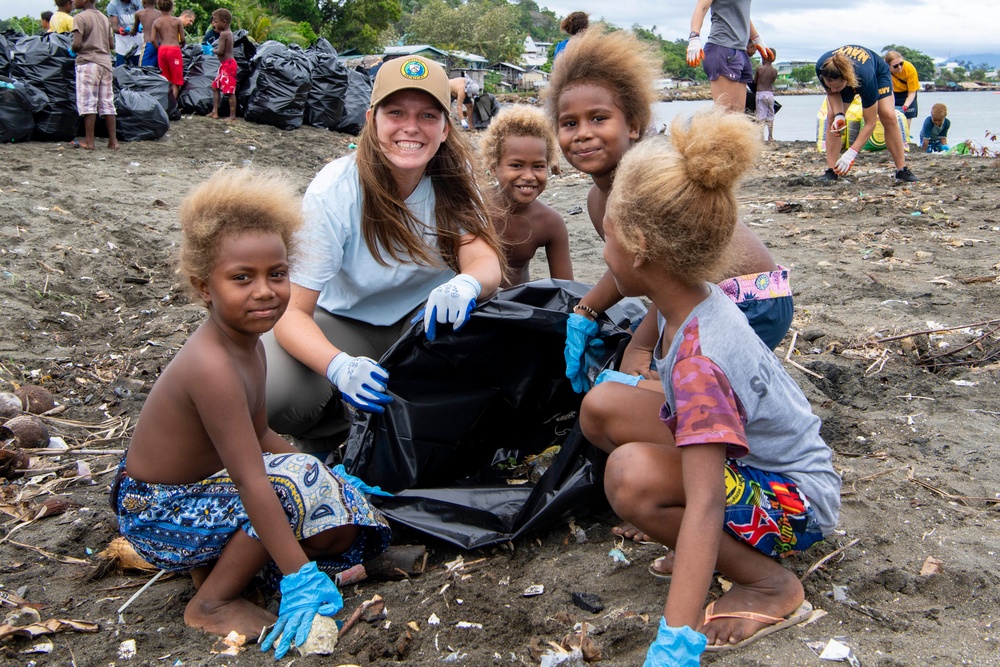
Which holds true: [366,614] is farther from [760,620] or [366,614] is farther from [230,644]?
[760,620]

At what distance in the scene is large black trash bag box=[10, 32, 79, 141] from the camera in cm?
748

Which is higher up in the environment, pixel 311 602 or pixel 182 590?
pixel 311 602

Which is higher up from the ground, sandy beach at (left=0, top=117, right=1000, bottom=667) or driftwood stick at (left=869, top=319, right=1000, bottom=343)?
driftwood stick at (left=869, top=319, right=1000, bottom=343)

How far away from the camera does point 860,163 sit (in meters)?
8.90

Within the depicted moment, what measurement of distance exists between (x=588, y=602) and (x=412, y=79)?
5.76ft

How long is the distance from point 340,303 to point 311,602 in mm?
1314

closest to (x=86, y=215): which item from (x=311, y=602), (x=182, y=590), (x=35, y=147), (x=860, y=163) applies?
(x=35, y=147)

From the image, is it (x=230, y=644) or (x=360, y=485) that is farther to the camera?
(x=360, y=485)

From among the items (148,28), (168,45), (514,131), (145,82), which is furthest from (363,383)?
(148,28)

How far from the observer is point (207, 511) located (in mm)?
1989

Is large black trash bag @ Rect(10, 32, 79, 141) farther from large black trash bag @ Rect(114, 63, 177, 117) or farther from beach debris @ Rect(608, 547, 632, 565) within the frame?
beach debris @ Rect(608, 547, 632, 565)

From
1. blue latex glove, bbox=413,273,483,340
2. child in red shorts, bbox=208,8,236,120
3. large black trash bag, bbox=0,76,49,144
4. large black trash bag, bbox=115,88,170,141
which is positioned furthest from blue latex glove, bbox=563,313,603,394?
child in red shorts, bbox=208,8,236,120

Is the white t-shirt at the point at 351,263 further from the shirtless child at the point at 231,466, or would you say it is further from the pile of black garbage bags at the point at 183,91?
the pile of black garbage bags at the point at 183,91

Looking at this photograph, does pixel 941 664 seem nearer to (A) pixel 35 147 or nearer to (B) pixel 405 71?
(B) pixel 405 71
